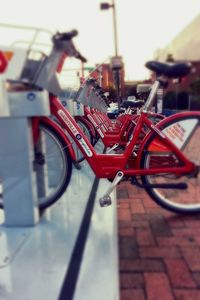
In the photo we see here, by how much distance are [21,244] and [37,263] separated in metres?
0.29

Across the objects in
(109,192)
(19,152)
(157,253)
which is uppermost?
(19,152)

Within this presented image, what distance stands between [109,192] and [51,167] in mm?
515

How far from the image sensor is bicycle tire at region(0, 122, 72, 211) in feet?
8.01

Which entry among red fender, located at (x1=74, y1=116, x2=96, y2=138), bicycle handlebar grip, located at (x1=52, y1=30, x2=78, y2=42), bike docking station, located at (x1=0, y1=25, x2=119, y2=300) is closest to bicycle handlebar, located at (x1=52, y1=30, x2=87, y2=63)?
bicycle handlebar grip, located at (x1=52, y1=30, x2=78, y2=42)

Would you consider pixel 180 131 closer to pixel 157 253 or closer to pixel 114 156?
pixel 114 156

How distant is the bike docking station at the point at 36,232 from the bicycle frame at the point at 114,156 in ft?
0.85

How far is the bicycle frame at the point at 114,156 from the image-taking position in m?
2.44

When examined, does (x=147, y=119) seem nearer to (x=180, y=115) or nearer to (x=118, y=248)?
(x=180, y=115)

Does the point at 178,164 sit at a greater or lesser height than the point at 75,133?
lesser

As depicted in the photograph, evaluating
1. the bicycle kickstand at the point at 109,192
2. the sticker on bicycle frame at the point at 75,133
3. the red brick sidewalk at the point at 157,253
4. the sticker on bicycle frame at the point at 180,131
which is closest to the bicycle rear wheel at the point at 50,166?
the sticker on bicycle frame at the point at 75,133

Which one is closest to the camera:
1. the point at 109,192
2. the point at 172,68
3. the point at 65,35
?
the point at 65,35

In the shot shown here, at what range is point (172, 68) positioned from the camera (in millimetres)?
2266

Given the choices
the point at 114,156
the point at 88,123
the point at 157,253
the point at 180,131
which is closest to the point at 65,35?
the point at 114,156

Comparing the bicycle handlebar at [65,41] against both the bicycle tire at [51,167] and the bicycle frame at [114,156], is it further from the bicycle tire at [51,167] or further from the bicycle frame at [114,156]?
the bicycle tire at [51,167]
